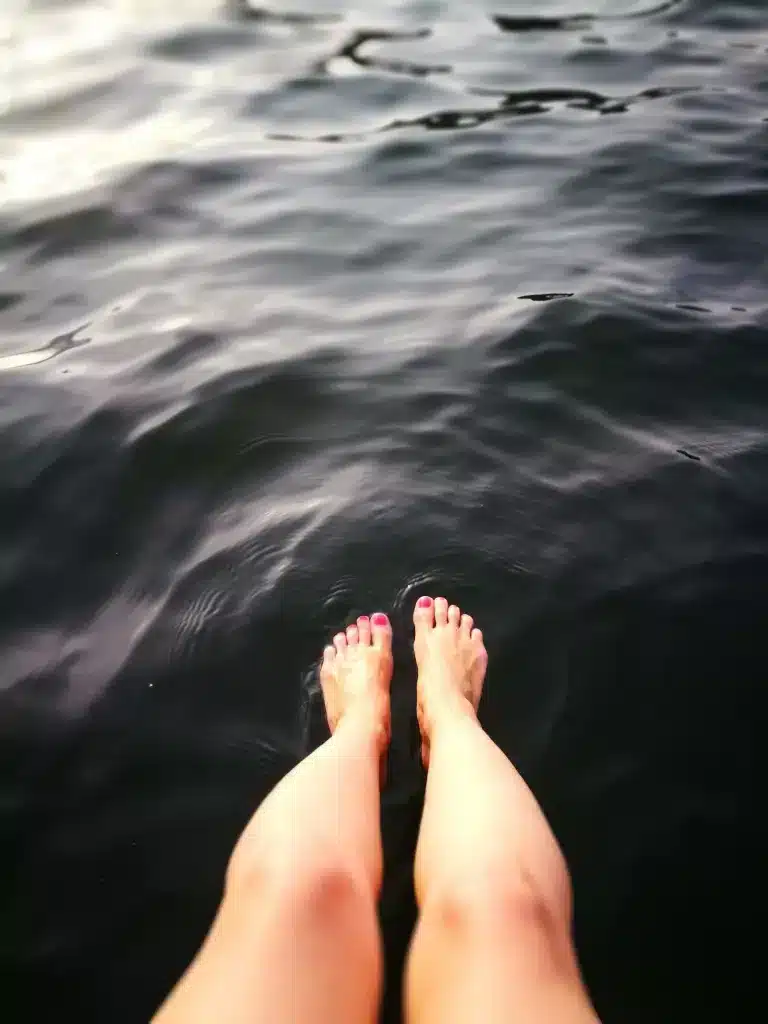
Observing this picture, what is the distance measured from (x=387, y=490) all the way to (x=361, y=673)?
74cm

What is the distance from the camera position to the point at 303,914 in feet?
5.02

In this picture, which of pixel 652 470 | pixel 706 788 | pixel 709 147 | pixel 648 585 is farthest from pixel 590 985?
pixel 709 147

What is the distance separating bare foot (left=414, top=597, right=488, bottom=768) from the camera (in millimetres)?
2305

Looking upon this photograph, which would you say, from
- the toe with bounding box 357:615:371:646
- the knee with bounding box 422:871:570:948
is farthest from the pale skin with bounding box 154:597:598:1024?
the toe with bounding box 357:615:371:646

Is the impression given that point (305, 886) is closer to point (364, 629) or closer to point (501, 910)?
point (501, 910)

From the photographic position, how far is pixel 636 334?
3.59 m

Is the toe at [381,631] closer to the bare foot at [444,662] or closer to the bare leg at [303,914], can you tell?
the bare foot at [444,662]

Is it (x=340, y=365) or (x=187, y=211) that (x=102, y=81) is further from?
(x=340, y=365)

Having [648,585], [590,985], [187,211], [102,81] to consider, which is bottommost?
[590,985]

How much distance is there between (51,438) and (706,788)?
242 cm

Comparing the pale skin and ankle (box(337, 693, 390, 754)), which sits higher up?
the pale skin

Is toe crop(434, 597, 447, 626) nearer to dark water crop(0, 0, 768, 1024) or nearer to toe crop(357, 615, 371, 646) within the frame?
dark water crop(0, 0, 768, 1024)

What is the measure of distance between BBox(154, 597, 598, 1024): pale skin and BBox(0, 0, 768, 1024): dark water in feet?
0.63

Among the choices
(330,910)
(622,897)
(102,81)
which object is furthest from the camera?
(102,81)
